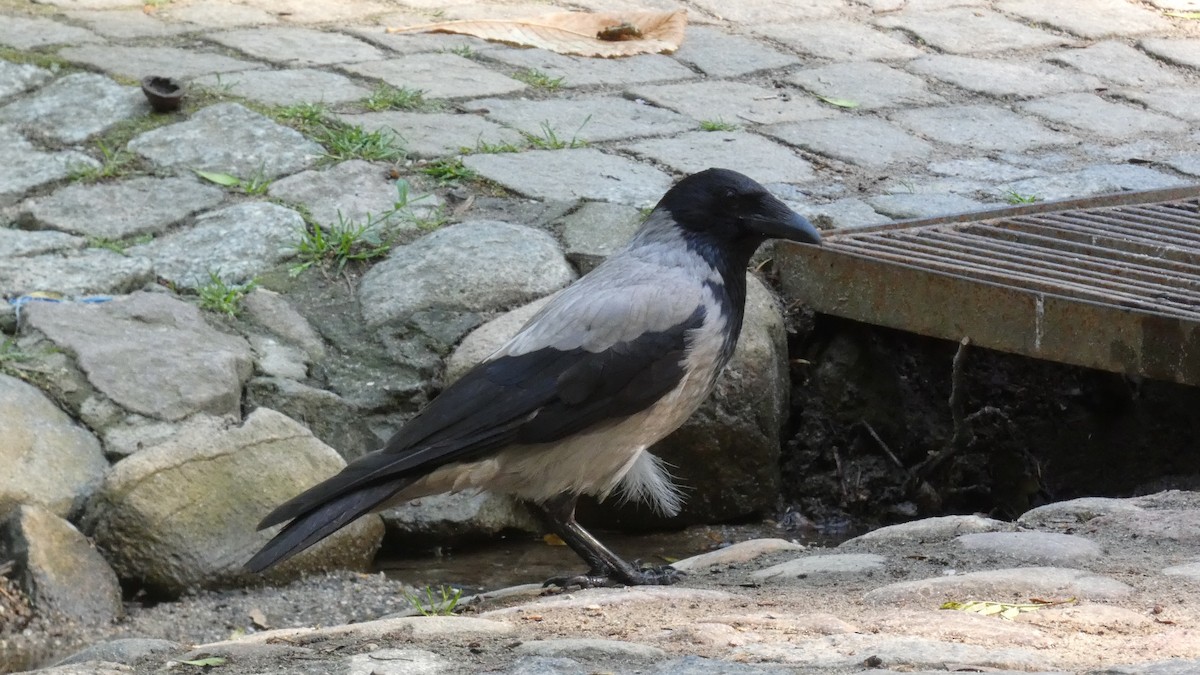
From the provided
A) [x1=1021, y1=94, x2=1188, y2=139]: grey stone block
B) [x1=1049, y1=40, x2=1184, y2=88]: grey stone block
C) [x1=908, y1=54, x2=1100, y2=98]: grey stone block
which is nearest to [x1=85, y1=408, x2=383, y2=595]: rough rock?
[x1=1021, y1=94, x2=1188, y2=139]: grey stone block

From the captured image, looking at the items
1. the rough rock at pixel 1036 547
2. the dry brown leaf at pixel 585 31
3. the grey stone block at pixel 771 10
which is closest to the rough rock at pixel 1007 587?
the rough rock at pixel 1036 547

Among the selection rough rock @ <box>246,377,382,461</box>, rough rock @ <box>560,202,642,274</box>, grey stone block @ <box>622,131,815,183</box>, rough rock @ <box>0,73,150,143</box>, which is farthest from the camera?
grey stone block @ <box>622,131,815,183</box>

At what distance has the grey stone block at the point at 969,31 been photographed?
7.30m

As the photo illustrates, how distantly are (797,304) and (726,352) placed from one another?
4.51 ft

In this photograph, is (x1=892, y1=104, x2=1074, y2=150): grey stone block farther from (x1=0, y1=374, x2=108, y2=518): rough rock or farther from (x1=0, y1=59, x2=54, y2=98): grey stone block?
(x1=0, y1=374, x2=108, y2=518): rough rock

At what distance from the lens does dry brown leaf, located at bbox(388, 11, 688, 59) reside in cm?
684

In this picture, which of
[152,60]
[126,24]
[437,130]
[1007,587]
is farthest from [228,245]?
[1007,587]

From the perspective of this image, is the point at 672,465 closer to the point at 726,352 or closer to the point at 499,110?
the point at 726,352

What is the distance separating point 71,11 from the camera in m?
6.63

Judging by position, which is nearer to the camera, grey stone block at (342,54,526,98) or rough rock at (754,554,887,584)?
rough rock at (754,554,887,584)

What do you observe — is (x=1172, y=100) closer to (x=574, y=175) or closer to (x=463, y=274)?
(x=574, y=175)

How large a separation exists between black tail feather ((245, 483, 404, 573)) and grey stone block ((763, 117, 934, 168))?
Answer: 3080 millimetres

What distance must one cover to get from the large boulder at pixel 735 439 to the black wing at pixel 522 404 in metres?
1.09

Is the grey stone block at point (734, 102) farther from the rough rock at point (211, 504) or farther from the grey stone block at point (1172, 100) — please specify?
the rough rock at point (211, 504)
